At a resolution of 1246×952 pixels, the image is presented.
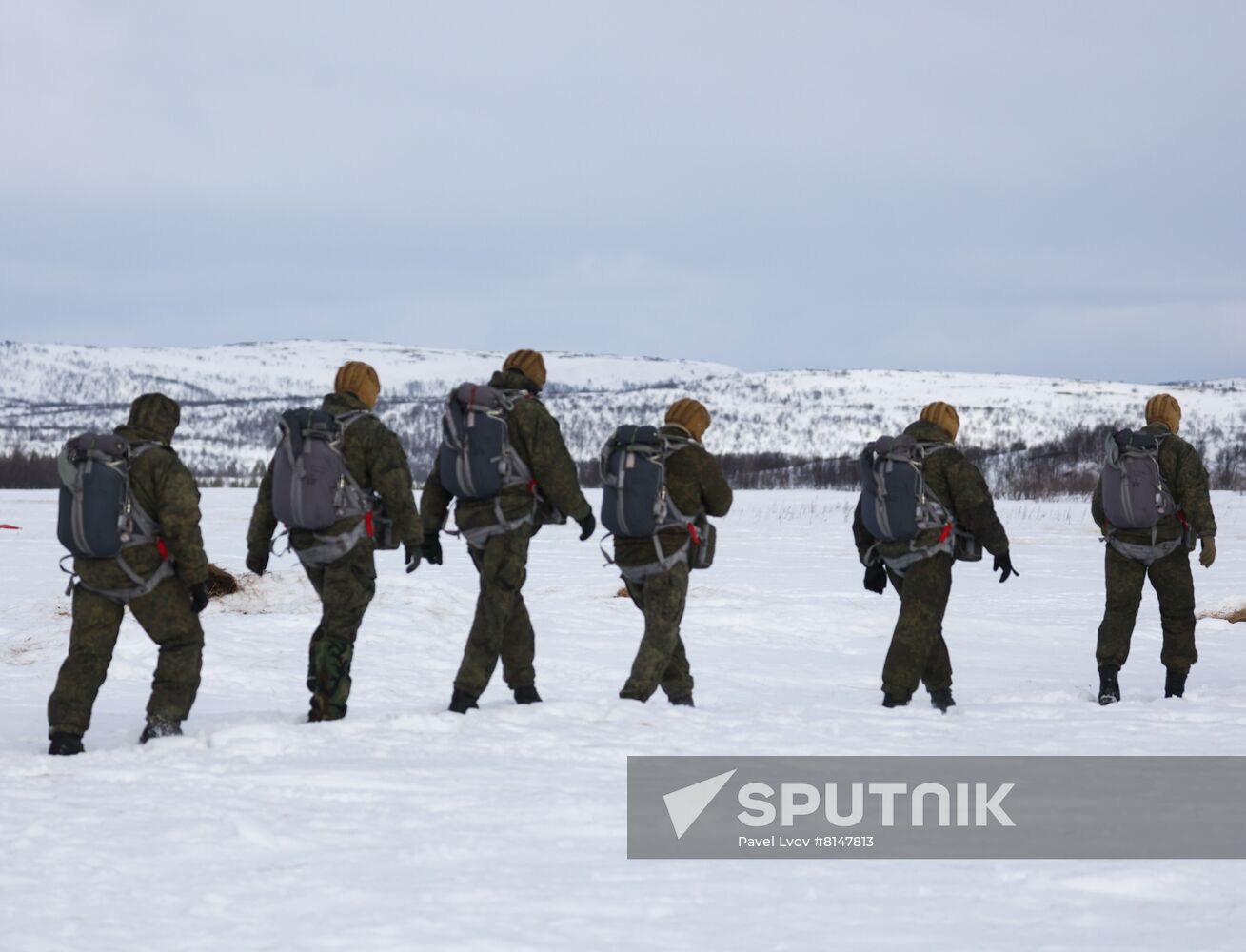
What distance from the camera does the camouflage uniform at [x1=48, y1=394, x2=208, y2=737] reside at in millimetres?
6578

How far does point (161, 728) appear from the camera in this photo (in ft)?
22.1

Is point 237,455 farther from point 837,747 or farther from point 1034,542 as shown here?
point 837,747

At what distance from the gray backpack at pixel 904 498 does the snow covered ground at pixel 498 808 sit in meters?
1.05

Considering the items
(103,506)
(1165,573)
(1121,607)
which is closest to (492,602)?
(103,506)

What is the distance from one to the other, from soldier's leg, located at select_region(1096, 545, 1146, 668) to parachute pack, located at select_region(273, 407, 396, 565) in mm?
5000

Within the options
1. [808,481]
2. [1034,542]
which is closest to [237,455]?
[808,481]

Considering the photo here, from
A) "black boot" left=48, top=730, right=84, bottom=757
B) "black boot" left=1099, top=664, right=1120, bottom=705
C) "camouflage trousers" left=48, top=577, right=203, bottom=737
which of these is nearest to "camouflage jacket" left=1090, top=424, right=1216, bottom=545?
"black boot" left=1099, top=664, right=1120, bottom=705

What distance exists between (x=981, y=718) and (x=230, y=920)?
4.92 metres

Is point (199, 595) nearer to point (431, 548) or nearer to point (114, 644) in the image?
point (114, 644)

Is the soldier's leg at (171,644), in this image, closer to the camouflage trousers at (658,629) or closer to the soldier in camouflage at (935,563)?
the camouflage trousers at (658,629)

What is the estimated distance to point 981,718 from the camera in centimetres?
767

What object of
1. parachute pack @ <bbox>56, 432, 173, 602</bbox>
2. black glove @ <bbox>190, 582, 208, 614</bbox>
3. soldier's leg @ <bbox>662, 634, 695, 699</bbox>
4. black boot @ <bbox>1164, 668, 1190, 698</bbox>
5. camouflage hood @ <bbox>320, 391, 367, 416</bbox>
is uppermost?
camouflage hood @ <bbox>320, 391, 367, 416</bbox>

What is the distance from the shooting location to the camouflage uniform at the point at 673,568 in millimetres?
7699

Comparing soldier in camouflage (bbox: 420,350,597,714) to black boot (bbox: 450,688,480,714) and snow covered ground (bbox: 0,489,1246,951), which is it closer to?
black boot (bbox: 450,688,480,714)
